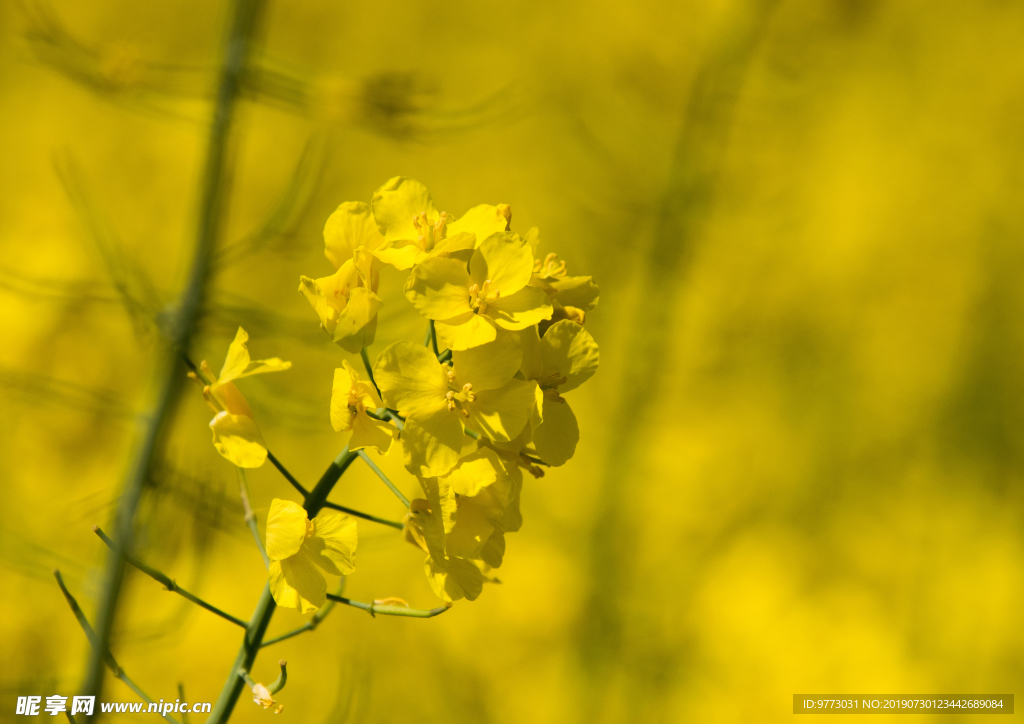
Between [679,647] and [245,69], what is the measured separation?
1.57 metres

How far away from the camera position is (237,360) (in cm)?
A: 37

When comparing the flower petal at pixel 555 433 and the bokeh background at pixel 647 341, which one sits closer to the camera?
the flower petal at pixel 555 433

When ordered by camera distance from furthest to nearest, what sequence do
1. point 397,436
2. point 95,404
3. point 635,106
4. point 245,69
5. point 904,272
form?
1. point 904,272
2. point 635,106
3. point 95,404
4. point 245,69
5. point 397,436

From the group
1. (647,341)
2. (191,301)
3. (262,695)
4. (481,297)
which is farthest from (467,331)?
(647,341)

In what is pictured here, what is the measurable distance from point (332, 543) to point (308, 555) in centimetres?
2

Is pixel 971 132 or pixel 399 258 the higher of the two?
pixel 971 132

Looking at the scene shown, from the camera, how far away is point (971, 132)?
6.39 feet

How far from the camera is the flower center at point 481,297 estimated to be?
374 mm

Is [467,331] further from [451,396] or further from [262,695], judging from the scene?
[262,695]

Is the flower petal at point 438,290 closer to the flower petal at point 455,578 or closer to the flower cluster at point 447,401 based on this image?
the flower cluster at point 447,401

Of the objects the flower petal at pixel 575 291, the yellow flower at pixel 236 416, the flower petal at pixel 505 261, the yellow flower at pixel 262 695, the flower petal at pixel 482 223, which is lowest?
the yellow flower at pixel 262 695

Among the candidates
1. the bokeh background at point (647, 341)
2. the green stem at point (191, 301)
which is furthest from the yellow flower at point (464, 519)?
the bokeh background at point (647, 341)

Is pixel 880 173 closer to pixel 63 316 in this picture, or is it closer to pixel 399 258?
pixel 399 258

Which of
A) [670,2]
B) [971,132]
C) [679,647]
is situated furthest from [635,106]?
[679,647]
